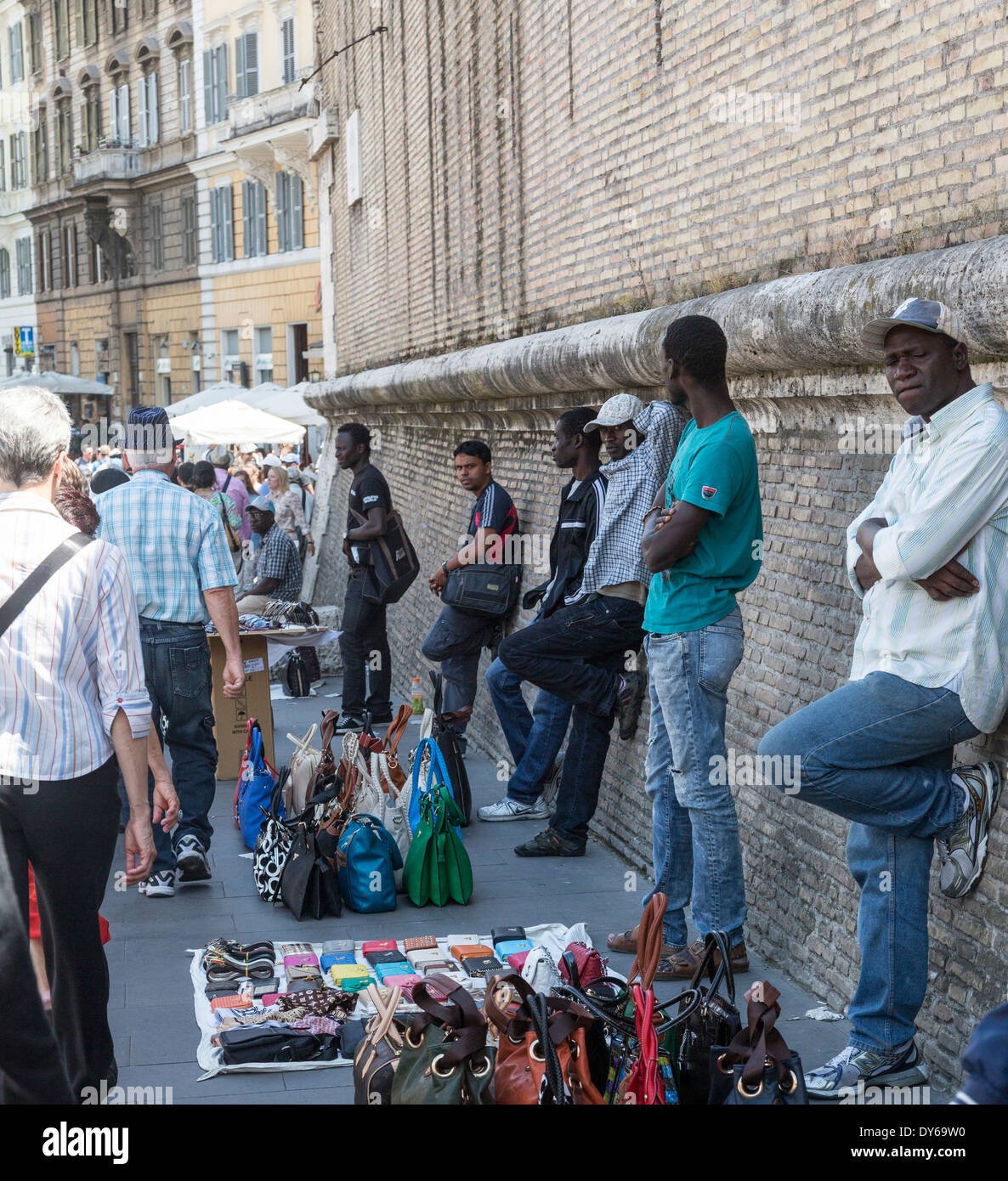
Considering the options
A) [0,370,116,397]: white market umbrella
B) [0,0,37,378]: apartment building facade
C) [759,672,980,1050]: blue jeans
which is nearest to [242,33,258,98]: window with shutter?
[0,370,116,397]: white market umbrella

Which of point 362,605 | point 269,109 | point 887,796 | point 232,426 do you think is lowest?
point 362,605

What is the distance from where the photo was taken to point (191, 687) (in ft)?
22.5

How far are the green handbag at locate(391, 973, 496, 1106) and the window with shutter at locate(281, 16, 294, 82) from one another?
112 ft

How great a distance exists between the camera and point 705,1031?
376 cm

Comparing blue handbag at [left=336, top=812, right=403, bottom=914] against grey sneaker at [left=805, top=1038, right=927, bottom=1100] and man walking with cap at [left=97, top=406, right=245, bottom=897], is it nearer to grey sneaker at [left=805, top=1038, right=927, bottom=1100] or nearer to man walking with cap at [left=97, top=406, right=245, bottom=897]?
man walking with cap at [left=97, top=406, right=245, bottom=897]

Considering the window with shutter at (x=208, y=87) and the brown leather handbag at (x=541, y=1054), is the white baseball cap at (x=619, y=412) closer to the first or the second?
the brown leather handbag at (x=541, y=1054)

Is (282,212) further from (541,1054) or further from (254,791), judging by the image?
(541,1054)

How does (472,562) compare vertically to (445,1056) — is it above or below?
above

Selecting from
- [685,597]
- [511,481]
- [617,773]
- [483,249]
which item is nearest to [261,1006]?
[685,597]

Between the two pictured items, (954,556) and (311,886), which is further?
(311,886)

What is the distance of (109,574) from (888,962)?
7.93 ft

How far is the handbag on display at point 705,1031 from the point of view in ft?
12.0

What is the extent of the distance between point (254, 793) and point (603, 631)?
215 cm

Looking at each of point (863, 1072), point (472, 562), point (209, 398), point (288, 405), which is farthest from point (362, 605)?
point (209, 398)
